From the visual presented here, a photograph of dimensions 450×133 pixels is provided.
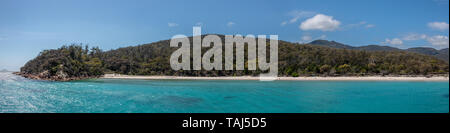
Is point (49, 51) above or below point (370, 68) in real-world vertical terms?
above

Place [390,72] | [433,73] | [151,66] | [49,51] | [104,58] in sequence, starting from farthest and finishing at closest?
[104,58]
[151,66]
[49,51]
[390,72]
[433,73]

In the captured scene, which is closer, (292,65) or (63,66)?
(63,66)

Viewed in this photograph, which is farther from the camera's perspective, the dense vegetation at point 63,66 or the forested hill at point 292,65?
the forested hill at point 292,65

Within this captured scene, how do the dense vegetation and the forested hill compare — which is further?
the forested hill

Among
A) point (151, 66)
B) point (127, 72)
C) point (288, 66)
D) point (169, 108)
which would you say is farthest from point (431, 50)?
point (169, 108)

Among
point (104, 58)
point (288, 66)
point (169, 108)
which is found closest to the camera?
point (169, 108)

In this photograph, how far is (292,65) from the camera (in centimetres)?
6188

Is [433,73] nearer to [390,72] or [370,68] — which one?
[390,72]

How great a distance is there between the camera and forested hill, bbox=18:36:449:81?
162 feet

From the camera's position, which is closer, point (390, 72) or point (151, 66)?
point (390, 72)

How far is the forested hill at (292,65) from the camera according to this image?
162 ft

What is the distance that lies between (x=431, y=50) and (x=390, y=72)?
71.7m

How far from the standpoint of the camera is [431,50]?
102m
